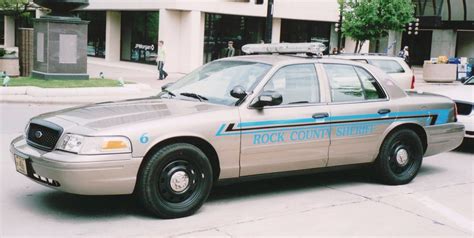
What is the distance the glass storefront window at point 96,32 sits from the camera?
39.9 metres

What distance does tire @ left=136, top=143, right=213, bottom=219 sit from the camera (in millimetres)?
5441

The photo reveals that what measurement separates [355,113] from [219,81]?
160 cm

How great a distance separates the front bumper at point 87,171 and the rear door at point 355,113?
2.42m

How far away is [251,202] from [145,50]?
29590mm

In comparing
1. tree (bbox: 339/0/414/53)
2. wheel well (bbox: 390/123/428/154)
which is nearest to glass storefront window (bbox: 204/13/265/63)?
tree (bbox: 339/0/414/53)

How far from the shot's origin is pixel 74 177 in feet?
16.9

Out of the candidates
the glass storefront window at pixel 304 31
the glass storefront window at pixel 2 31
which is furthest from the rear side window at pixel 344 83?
the glass storefront window at pixel 2 31

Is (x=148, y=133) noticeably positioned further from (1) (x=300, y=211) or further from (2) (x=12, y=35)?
(2) (x=12, y=35)

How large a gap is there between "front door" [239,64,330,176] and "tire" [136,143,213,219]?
52cm

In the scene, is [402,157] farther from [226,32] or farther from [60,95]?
[226,32]

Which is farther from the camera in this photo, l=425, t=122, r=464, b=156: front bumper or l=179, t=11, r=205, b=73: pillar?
l=179, t=11, r=205, b=73: pillar

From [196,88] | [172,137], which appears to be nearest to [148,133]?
[172,137]

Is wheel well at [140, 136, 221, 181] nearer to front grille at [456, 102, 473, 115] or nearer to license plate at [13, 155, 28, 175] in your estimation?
license plate at [13, 155, 28, 175]

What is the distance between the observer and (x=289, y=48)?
23.9 ft
